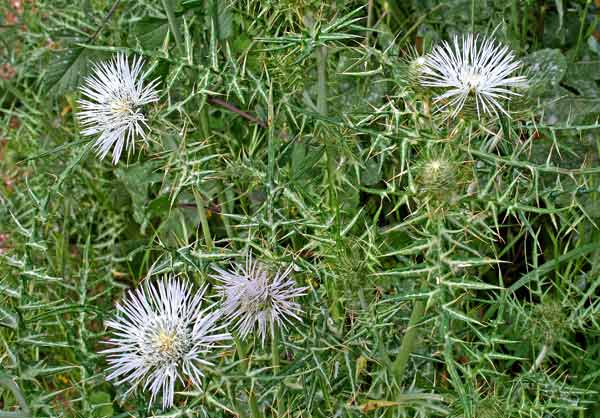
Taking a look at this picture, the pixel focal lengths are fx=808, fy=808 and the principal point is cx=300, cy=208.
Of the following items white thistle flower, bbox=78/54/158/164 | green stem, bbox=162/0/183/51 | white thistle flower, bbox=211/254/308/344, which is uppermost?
green stem, bbox=162/0/183/51

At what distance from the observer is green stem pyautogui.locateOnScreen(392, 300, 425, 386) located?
1823mm

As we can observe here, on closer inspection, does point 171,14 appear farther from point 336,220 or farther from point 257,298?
point 257,298

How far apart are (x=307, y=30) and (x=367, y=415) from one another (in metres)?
0.93

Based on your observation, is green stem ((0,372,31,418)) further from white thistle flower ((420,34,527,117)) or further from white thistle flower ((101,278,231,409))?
white thistle flower ((420,34,527,117))

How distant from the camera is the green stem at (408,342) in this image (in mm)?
1823

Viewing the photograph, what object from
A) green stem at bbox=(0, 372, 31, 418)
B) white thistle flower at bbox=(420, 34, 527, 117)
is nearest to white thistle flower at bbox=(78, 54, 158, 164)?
green stem at bbox=(0, 372, 31, 418)

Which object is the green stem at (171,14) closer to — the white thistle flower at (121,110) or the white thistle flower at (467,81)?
the white thistle flower at (121,110)

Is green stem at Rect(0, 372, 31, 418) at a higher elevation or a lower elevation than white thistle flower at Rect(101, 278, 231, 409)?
lower

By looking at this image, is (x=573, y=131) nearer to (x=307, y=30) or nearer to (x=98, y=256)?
(x=307, y=30)

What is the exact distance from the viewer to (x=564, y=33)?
2.99 metres

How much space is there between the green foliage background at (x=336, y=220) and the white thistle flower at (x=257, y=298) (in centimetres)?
5

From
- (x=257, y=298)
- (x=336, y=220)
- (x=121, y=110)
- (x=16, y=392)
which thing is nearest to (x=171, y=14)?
(x=121, y=110)

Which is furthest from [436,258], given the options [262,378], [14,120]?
[14,120]

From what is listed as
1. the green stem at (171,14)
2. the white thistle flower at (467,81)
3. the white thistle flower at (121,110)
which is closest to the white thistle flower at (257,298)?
Result: the white thistle flower at (121,110)
